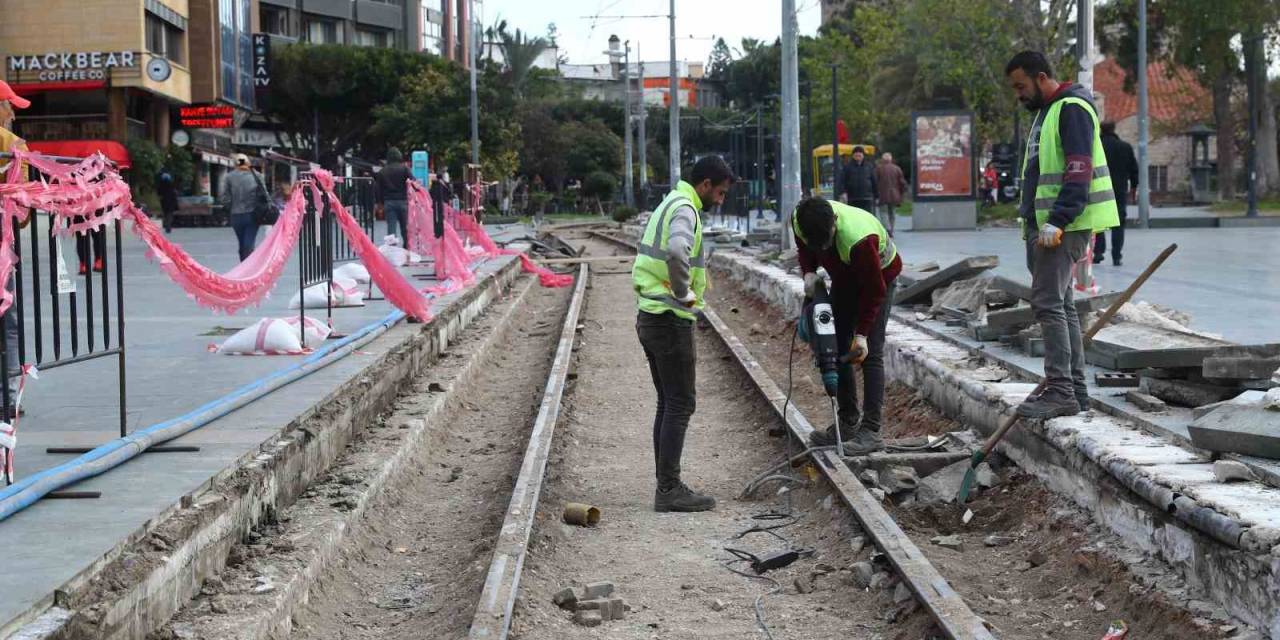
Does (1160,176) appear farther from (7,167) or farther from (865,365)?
(7,167)

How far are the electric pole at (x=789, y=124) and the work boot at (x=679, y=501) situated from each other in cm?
1692

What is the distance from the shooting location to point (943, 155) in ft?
106

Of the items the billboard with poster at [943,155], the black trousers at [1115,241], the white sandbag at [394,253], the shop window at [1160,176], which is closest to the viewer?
the black trousers at [1115,241]

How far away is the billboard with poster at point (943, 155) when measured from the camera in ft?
103

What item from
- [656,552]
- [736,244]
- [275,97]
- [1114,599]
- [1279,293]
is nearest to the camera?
[1114,599]

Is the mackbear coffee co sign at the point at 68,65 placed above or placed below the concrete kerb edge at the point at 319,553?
above

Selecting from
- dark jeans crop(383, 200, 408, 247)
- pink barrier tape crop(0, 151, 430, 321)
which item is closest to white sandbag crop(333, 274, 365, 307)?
pink barrier tape crop(0, 151, 430, 321)

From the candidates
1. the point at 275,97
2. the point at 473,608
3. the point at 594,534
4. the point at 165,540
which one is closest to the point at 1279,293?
the point at 594,534

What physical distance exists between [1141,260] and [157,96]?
118 ft

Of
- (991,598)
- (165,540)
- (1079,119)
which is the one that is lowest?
(991,598)

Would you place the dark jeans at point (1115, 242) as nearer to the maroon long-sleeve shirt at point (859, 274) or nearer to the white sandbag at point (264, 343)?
the white sandbag at point (264, 343)

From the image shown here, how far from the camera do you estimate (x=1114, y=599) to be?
5875 millimetres

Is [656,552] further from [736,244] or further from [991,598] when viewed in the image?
[736,244]

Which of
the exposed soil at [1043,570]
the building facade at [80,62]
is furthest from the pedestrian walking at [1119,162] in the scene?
the building facade at [80,62]
